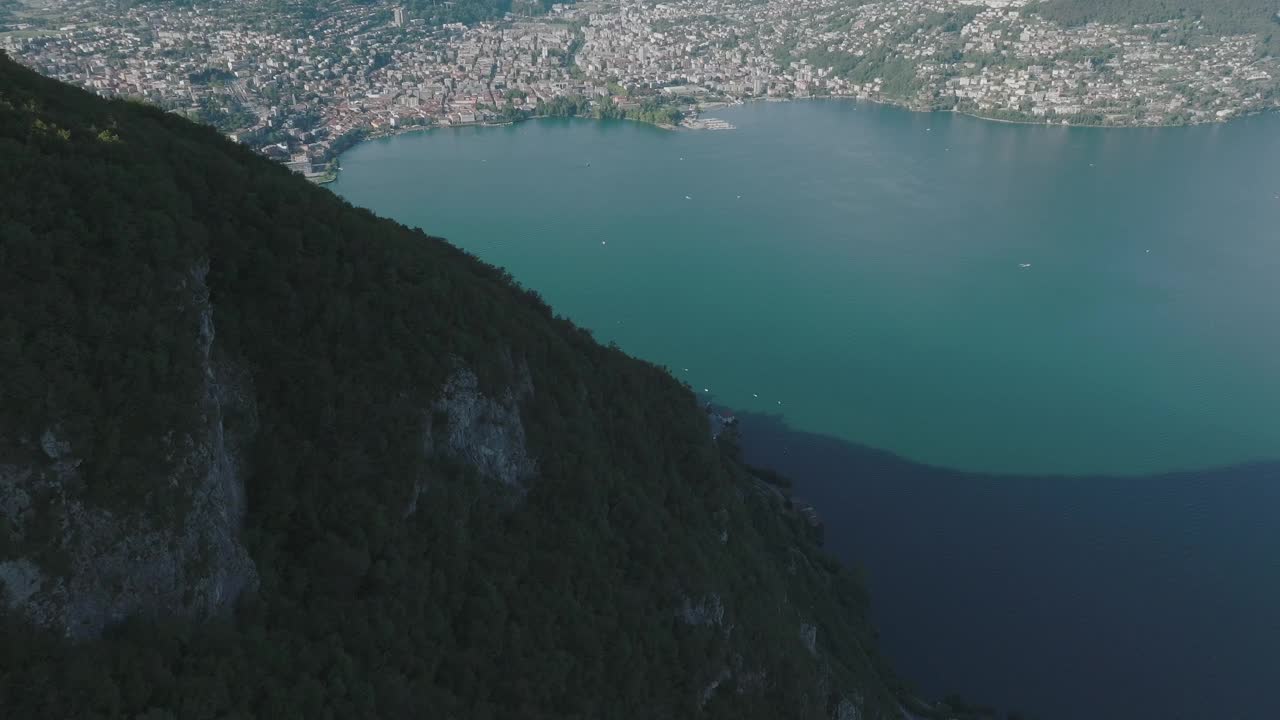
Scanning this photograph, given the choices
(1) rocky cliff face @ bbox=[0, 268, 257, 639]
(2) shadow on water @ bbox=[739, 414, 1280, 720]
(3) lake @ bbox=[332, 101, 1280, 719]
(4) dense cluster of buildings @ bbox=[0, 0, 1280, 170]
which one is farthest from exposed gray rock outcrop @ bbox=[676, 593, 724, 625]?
(4) dense cluster of buildings @ bbox=[0, 0, 1280, 170]

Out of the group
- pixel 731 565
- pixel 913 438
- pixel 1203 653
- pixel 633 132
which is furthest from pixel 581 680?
pixel 633 132

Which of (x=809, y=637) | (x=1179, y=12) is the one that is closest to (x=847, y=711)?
(x=809, y=637)

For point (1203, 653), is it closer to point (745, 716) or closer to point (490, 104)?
point (745, 716)

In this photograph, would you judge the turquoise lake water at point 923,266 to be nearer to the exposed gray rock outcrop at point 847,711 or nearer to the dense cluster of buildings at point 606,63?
the dense cluster of buildings at point 606,63

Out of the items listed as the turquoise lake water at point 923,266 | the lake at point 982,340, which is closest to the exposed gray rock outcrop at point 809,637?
the lake at point 982,340

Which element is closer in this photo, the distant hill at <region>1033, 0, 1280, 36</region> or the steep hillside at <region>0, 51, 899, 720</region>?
the steep hillside at <region>0, 51, 899, 720</region>

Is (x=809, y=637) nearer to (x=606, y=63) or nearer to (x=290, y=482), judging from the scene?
(x=290, y=482)

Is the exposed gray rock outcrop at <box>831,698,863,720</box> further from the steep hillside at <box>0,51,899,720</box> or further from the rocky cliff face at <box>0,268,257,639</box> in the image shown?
the rocky cliff face at <box>0,268,257,639</box>
